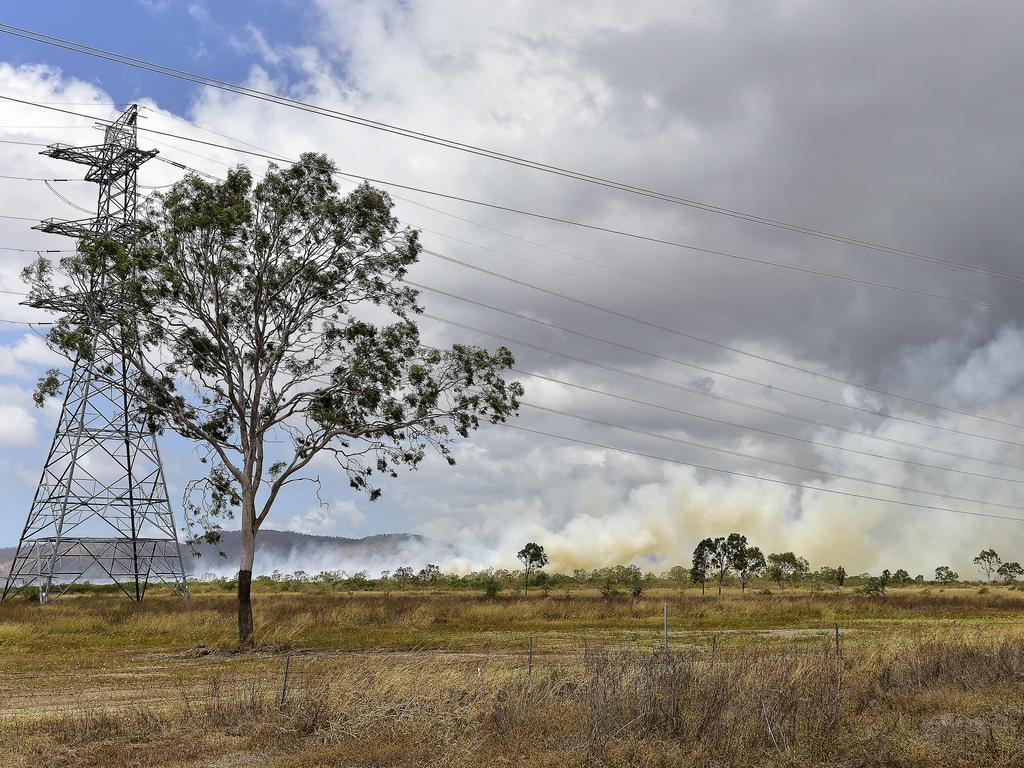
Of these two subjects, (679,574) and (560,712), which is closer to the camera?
(560,712)

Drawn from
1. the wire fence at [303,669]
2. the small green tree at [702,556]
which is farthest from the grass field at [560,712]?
the small green tree at [702,556]

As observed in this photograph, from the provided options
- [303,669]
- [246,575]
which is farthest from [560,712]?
[246,575]

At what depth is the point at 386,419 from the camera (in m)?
37.0

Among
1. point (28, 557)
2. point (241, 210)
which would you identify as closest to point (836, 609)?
point (241, 210)

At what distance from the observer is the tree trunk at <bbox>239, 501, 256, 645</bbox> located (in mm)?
34000

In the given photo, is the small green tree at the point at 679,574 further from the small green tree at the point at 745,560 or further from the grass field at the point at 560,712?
the grass field at the point at 560,712

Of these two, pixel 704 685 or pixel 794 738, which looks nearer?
pixel 794 738

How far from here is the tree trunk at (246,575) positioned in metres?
34.0

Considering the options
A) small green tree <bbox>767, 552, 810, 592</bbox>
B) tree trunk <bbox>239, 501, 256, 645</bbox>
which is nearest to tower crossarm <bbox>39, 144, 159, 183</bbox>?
tree trunk <bbox>239, 501, 256, 645</bbox>

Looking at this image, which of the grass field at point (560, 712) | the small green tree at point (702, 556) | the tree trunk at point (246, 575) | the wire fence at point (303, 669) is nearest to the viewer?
the grass field at point (560, 712)

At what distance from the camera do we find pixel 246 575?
34.9 m

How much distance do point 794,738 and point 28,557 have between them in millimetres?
52182

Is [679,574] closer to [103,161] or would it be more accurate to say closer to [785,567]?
[785,567]

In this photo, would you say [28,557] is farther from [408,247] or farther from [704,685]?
[704,685]
